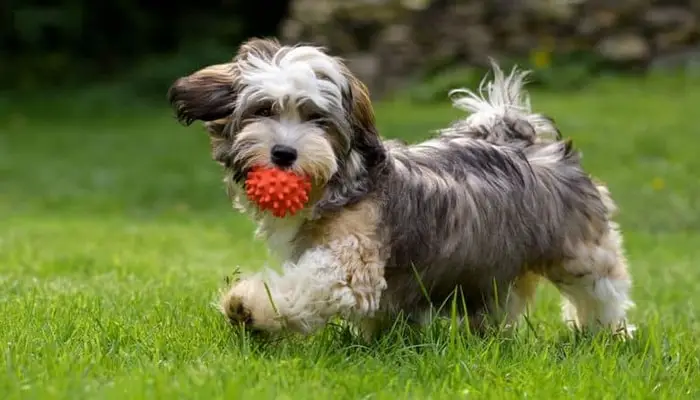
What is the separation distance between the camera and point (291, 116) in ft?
13.6

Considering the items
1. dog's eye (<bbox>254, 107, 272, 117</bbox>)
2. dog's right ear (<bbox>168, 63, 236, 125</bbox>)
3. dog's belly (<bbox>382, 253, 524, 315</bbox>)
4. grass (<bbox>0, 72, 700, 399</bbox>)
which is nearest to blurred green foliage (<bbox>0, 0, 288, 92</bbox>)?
grass (<bbox>0, 72, 700, 399</bbox>)

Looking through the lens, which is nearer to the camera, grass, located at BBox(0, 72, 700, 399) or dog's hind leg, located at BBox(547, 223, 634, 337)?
grass, located at BBox(0, 72, 700, 399)

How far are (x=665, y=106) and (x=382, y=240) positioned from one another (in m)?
11.1

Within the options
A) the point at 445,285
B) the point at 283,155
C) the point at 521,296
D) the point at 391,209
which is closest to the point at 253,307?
the point at 283,155

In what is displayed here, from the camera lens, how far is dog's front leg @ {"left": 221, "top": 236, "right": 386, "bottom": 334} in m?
4.05

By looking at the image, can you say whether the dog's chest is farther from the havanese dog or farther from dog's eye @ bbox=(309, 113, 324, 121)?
dog's eye @ bbox=(309, 113, 324, 121)

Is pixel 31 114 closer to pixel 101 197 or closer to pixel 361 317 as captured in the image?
pixel 101 197

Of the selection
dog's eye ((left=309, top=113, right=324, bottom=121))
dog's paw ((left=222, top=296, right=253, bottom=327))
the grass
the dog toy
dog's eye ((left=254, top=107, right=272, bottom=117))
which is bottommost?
the grass

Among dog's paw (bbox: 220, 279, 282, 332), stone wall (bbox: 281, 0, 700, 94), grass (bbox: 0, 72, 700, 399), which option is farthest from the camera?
stone wall (bbox: 281, 0, 700, 94)

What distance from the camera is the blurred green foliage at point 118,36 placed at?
20.7 meters

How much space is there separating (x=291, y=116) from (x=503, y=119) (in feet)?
4.91

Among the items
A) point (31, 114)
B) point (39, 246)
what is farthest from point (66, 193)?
point (31, 114)

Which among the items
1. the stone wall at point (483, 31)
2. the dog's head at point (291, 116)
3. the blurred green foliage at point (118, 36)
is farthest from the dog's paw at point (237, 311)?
the blurred green foliage at point (118, 36)

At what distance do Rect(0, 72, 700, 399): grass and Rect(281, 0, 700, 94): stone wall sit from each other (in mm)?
1053
